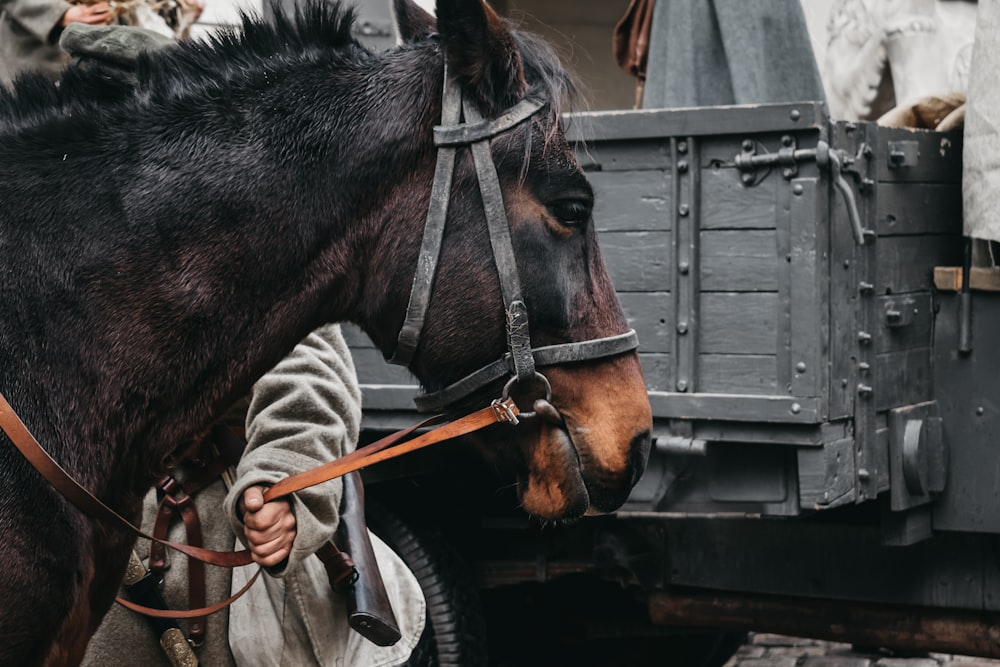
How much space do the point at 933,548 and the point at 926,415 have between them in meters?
0.43

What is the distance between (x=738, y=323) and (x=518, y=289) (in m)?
1.70

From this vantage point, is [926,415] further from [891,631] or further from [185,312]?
[185,312]

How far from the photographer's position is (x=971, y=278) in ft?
13.7

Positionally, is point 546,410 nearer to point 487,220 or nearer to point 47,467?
point 487,220

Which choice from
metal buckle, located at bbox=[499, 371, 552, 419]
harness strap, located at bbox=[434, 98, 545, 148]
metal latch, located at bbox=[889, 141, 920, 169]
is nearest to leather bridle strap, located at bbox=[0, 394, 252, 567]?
metal buckle, located at bbox=[499, 371, 552, 419]

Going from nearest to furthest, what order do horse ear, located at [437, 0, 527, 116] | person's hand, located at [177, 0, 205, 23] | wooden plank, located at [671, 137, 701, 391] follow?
horse ear, located at [437, 0, 527, 116] → wooden plank, located at [671, 137, 701, 391] → person's hand, located at [177, 0, 205, 23]

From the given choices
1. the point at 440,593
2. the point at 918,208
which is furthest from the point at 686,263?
the point at 440,593

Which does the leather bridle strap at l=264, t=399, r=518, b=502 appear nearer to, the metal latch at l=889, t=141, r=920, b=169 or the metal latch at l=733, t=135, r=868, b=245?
the metal latch at l=733, t=135, r=868, b=245

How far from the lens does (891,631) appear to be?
14.5 ft

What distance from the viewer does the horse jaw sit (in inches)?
94.9

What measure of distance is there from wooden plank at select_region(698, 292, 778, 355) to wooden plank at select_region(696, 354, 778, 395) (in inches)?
0.8

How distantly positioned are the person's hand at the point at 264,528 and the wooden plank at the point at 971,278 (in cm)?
243

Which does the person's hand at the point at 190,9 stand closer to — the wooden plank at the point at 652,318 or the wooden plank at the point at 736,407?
the wooden plank at the point at 652,318

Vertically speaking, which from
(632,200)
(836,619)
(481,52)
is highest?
(481,52)
